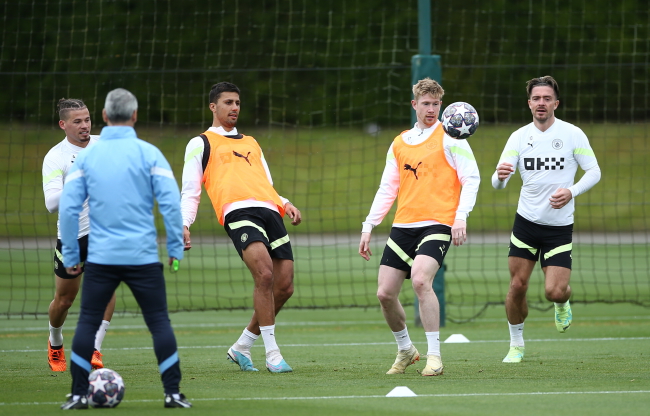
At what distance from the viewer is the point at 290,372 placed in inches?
293

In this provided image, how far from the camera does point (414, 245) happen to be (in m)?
7.30

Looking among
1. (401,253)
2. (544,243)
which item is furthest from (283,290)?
(544,243)

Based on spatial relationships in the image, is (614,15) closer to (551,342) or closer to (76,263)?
(551,342)

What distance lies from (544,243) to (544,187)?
0.48m

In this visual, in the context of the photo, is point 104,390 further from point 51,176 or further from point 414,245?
point 414,245

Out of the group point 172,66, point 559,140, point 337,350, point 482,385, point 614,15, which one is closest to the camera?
point 482,385

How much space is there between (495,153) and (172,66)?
11.4m

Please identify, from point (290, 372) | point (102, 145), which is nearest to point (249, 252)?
point (290, 372)

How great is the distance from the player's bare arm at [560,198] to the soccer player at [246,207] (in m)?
2.08

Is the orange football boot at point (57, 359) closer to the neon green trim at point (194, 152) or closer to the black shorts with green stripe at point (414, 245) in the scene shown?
the neon green trim at point (194, 152)

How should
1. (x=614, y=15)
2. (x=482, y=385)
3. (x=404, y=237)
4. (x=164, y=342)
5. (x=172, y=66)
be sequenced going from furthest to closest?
(x=172, y=66), (x=614, y=15), (x=404, y=237), (x=482, y=385), (x=164, y=342)

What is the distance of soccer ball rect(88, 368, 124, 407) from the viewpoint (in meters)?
5.71

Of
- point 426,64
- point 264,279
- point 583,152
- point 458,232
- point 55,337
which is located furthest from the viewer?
point 426,64

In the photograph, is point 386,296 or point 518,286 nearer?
point 386,296
